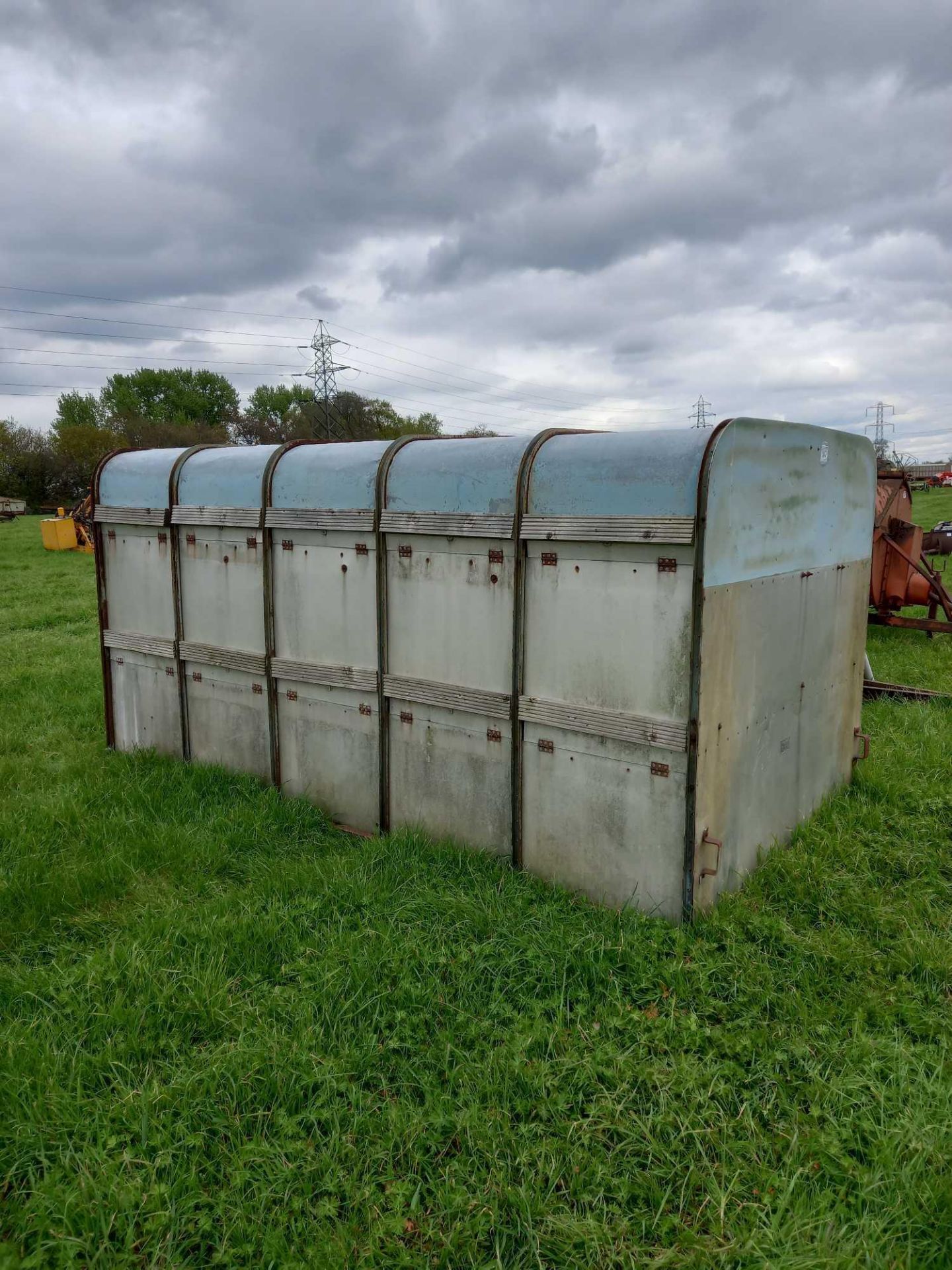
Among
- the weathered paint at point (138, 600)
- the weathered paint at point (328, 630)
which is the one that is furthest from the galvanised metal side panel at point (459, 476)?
the weathered paint at point (138, 600)

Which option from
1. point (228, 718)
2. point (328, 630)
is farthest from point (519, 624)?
point (228, 718)

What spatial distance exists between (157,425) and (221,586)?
195 ft

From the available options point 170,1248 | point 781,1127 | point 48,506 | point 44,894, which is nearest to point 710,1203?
point 781,1127

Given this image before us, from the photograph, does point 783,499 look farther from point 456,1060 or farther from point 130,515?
point 130,515

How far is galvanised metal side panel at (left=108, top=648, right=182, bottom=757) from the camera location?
6699mm

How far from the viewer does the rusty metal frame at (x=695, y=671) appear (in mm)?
3824

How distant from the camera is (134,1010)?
11.5 feet

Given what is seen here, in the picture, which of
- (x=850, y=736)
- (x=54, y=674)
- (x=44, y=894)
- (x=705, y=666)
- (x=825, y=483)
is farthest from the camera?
(x=54, y=674)

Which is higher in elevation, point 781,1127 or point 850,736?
point 850,736

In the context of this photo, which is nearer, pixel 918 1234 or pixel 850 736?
pixel 918 1234

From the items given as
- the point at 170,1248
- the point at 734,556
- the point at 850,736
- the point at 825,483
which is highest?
the point at 825,483

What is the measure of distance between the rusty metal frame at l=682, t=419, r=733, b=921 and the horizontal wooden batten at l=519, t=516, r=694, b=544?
0.27 ft

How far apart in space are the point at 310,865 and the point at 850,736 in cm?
387

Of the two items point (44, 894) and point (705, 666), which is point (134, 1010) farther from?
point (705, 666)
